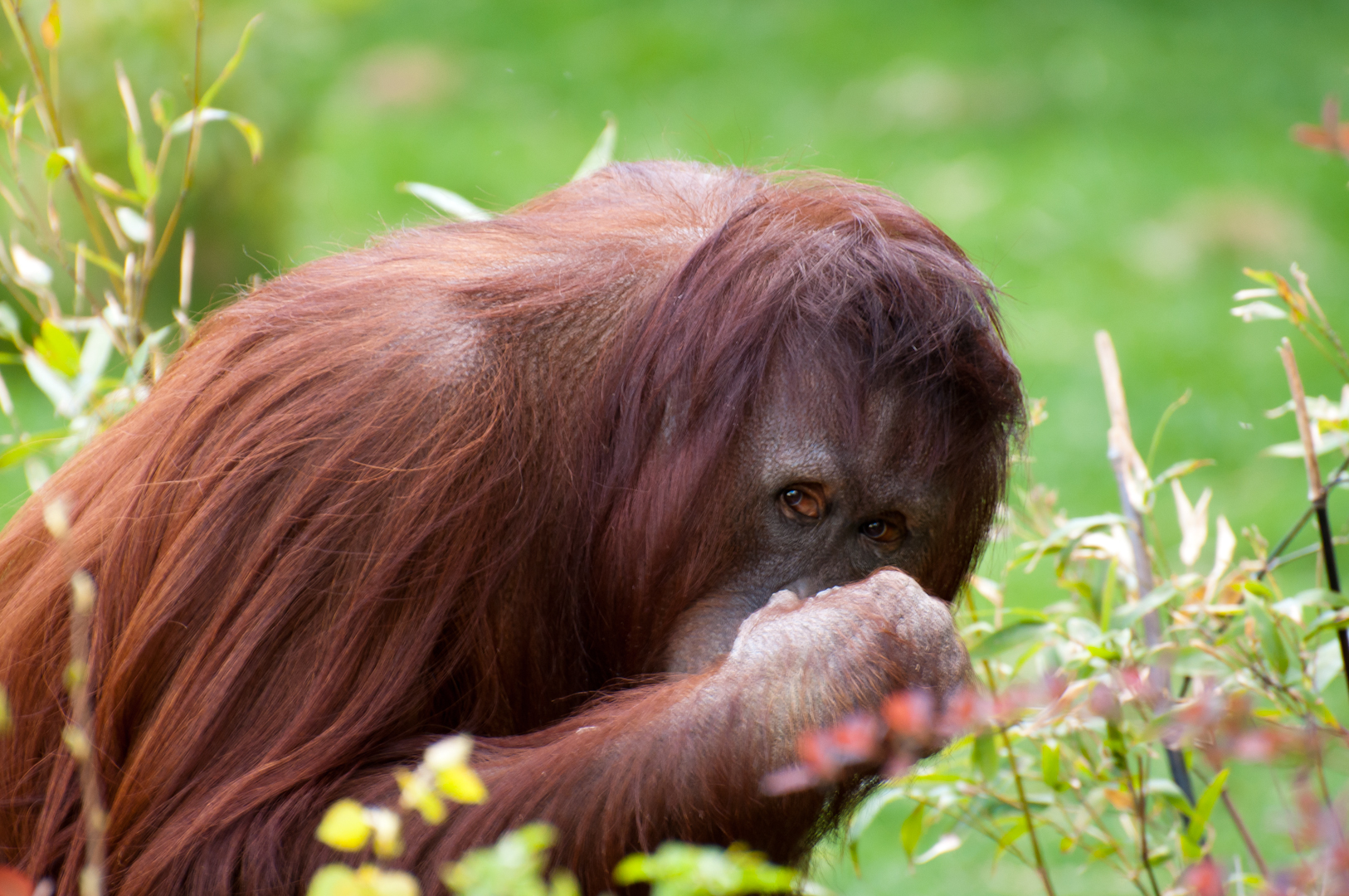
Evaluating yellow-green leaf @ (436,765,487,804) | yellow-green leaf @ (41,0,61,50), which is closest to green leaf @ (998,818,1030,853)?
yellow-green leaf @ (436,765,487,804)

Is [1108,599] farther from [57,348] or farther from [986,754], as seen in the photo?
[57,348]

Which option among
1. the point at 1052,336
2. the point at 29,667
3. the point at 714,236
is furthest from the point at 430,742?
the point at 1052,336

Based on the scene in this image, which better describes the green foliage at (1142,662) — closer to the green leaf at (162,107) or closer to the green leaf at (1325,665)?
the green leaf at (1325,665)

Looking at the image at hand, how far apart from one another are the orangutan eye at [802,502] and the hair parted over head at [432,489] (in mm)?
108

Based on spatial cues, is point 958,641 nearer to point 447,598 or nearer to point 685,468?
point 685,468

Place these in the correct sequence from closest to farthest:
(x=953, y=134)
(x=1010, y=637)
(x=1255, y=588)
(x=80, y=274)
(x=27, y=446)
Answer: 1. (x=1255, y=588)
2. (x=1010, y=637)
3. (x=27, y=446)
4. (x=80, y=274)
5. (x=953, y=134)

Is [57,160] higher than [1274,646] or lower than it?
higher

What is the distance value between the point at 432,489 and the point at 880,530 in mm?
771

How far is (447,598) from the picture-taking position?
7.38 feet

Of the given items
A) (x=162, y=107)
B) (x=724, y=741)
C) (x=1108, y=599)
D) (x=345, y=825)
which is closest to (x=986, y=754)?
(x=1108, y=599)

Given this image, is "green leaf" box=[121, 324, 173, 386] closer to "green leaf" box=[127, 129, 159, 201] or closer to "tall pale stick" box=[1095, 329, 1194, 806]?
"green leaf" box=[127, 129, 159, 201]

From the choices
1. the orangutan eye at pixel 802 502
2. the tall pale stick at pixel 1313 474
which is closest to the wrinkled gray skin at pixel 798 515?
the orangutan eye at pixel 802 502

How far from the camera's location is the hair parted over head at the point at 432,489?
→ 218 centimetres

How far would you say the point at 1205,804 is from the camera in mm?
2234
